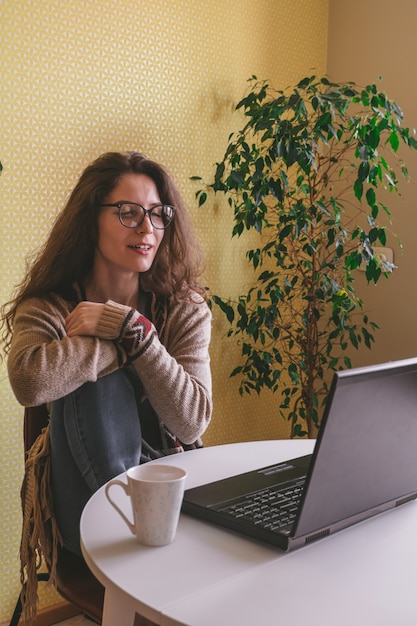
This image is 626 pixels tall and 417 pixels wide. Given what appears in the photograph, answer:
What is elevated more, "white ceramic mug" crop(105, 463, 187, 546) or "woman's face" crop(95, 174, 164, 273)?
"woman's face" crop(95, 174, 164, 273)

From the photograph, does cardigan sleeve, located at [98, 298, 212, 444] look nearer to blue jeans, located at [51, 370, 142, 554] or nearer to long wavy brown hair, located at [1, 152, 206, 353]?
blue jeans, located at [51, 370, 142, 554]

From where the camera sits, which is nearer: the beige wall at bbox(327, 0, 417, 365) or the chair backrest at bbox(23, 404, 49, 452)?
the chair backrest at bbox(23, 404, 49, 452)

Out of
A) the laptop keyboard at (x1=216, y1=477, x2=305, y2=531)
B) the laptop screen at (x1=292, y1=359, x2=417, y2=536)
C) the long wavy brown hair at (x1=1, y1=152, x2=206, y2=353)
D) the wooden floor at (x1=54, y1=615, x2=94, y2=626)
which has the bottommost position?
the wooden floor at (x1=54, y1=615, x2=94, y2=626)

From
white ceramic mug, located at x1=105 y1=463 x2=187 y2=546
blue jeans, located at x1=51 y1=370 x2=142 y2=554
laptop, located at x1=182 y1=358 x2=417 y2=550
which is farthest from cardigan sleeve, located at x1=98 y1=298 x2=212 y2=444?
white ceramic mug, located at x1=105 y1=463 x2=187 y2=546

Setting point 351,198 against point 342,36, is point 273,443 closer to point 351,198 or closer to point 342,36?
point 351,198

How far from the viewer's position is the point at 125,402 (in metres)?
1.44

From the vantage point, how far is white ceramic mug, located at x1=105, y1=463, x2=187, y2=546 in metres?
0.94

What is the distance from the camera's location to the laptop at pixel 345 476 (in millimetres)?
878

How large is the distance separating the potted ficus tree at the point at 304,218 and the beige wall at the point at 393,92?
0.20 ft

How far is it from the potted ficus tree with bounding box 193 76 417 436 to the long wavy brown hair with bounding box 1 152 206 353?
1.95 feet

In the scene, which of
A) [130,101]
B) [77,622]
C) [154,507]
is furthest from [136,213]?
[77,622]

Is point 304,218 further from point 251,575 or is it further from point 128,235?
point 251,575

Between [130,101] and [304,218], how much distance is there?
68 cm

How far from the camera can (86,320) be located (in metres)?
1.58
